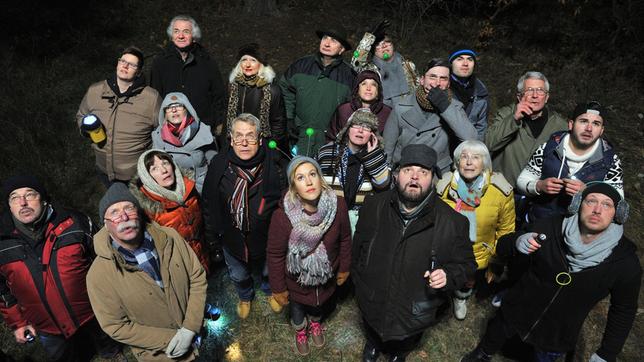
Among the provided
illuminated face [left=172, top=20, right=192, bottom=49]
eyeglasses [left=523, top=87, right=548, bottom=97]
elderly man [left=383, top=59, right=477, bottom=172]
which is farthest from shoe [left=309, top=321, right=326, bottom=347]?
illuminated face [left=172, top=20, right=192, bottom=49]

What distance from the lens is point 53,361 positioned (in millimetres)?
3904

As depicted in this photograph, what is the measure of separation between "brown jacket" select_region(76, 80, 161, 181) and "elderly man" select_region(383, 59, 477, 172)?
2686 mm

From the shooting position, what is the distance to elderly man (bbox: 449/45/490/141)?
4.65 meters

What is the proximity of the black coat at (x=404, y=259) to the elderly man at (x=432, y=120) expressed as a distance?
1208 mm

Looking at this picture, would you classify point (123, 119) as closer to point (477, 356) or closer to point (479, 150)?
point (479, 150)

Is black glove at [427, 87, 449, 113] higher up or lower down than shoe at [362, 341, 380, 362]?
higher up

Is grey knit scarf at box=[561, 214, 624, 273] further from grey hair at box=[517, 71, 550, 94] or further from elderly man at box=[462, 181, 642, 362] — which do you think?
grey hair at box=[517, 71, 550, 94]

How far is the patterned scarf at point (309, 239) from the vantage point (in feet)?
11.4

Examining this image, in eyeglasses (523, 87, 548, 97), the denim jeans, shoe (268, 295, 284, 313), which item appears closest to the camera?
eyeglasses (523, 87, 548, 97)

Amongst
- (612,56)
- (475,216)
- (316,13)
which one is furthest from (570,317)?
(316,13)

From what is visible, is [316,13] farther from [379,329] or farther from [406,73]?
[379,329]

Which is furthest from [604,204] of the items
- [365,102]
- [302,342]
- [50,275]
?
[50,275]

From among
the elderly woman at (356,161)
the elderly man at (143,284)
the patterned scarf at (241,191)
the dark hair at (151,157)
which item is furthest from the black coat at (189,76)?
the elderly man at (143,284)

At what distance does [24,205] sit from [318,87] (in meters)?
3.21
